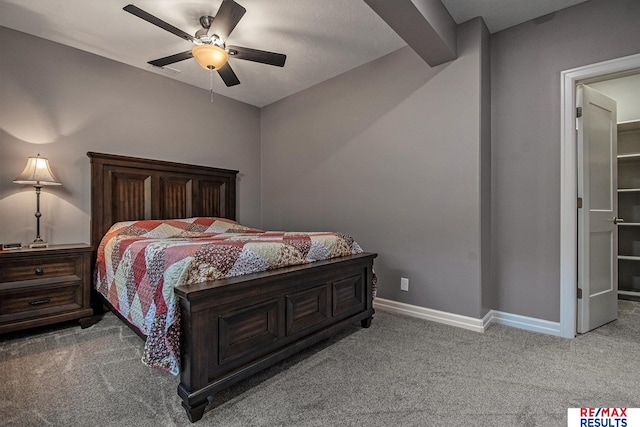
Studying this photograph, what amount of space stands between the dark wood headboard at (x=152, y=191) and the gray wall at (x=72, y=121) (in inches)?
6.3

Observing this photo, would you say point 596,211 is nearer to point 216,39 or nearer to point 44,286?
point 216,39

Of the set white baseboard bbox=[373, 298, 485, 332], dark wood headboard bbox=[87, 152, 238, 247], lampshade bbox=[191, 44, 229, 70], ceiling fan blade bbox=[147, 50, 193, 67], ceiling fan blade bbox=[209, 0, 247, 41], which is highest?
ceiling fan blade bbox=[209, 0, 247, 41]

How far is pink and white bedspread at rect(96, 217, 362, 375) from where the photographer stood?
150 cm

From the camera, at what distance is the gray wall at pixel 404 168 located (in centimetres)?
261

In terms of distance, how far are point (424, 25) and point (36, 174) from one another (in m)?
3.32

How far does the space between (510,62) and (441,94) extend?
63 centimetres

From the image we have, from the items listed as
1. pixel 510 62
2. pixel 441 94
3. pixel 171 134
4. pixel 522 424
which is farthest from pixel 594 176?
pixel 171 134

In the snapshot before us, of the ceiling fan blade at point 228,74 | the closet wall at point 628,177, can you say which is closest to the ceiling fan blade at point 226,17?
the ceiling fan blade at point 228,74

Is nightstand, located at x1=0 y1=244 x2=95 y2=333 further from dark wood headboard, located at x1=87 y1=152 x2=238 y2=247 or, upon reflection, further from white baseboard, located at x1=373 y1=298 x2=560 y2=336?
white baseboard, located at x1=373 y1=298 x2=560 y2=336

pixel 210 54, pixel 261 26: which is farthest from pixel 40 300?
pixel 261 26

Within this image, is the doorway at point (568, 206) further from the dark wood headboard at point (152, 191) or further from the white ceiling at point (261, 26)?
the dark wood headboard at point (152, 191)

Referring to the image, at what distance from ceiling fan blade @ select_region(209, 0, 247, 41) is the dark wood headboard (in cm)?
179

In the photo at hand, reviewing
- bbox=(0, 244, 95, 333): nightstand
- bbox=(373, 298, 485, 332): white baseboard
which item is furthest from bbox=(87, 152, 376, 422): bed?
bbox=(373, 298, 485, 332): white baseboard

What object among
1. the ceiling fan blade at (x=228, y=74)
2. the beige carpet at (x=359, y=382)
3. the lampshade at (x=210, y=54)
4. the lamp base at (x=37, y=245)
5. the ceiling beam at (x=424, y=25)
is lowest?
the beige carpet at (x=359, y=382)
